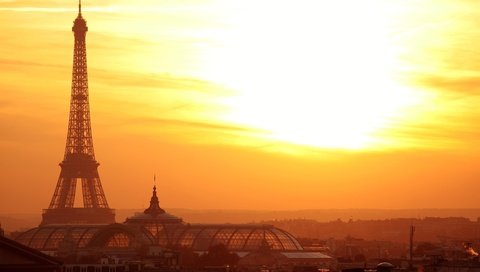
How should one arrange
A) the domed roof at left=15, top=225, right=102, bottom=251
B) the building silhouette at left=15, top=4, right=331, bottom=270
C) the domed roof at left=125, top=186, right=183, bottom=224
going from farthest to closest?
1. the domed roof at left=125, top=186, right=183, bottom=224
2. the domed roof at left=15, top=225, right=102, bottom=251
3. the building silhouette at left=15, top=4, right=331, bottom=270

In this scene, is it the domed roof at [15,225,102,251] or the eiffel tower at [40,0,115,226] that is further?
the eiffel tower at [40,0,115,226]

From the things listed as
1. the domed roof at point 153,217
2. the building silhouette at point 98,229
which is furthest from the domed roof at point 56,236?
the domed roof at point 153,217

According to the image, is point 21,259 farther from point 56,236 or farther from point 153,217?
point 153,217

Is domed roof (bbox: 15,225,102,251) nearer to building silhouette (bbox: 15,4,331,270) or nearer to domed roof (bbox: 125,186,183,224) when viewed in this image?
building silhouette (bbox: 15,4,331,270)

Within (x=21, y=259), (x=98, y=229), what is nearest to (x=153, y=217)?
(x=98, y=229)

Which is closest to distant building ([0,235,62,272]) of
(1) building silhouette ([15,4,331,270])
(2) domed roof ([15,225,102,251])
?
(1) building silhouette ([15,4,331,270])

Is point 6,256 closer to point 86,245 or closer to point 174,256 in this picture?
point 174,256

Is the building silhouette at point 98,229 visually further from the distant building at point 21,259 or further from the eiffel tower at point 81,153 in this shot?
the distant building at point 21,259

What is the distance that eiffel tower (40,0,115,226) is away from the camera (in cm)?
19238

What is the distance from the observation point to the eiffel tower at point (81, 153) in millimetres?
192375

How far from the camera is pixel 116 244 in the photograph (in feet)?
552

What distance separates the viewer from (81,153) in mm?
194375

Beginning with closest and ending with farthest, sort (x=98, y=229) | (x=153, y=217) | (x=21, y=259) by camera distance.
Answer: (x=21, y=259)
(x=98, y=229)
(x=153, y=217)

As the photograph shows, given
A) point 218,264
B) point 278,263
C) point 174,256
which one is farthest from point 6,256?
point 278,263
